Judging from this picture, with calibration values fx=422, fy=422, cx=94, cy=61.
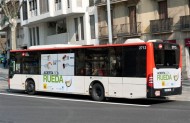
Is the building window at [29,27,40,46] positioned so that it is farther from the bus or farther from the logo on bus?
the logo on bus

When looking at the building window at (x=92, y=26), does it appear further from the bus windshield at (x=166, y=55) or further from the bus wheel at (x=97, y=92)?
the bus windshield at (x=166, y=55)

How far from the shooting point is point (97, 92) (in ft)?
62.7

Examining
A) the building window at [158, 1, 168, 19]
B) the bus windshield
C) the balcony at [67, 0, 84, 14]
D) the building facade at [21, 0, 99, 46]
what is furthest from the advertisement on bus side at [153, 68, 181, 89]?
the balcony at [67, 0, 84, 14]

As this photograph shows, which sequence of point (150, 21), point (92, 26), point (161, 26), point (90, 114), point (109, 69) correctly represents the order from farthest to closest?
point (92, 26), point (150, 21), point (161, 26), point (109, 69), point (90, 114)

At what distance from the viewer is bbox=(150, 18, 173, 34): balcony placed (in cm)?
3131

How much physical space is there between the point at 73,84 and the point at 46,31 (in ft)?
102

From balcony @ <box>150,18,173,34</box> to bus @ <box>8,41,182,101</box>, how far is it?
12.3 m

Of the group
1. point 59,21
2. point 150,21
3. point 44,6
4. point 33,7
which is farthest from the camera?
point 33,7

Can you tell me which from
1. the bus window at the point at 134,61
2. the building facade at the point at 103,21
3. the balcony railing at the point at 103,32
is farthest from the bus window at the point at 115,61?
the balcony railing at the point at 103,32

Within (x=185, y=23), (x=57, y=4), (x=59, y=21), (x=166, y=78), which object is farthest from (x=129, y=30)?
(x=166, y=78)

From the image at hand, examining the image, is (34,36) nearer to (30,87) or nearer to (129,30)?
(129,30)

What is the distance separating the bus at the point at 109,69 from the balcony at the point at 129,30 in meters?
13.5

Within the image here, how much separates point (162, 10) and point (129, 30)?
4.08 meters

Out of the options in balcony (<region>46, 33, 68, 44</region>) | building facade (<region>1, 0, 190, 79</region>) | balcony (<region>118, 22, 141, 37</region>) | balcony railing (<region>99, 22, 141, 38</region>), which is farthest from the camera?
balcony (<region>46, 33, 68, 44</region>)
